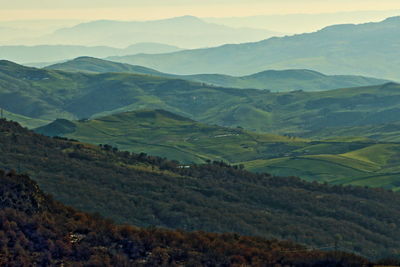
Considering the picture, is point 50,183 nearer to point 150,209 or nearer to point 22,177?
Answer: point 150,209

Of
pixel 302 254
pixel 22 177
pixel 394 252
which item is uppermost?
pixel 22 177

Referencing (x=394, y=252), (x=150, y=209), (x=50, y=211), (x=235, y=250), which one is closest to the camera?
(x=235, y=250)

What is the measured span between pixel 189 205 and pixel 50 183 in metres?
38.0

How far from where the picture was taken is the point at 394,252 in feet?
566

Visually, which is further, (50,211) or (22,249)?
(50,211)

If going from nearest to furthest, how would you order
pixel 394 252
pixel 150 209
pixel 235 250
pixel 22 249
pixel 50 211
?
pixel 22 249
pixel 235 250
pixel 50 211
pixel 394 252
pixel 150 209

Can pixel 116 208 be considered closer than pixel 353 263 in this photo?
No

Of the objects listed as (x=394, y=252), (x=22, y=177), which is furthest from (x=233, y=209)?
(x=22, y=177)

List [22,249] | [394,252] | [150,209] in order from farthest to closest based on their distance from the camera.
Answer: [150,209]
[394,252]
[22,249]

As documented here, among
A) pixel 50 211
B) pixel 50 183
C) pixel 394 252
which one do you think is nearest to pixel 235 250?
pixel 50 211

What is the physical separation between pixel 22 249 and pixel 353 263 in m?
35.0

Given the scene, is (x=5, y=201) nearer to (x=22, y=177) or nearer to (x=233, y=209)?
(x=22, y=177)

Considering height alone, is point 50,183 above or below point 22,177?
below

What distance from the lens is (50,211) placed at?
8794 centimetres
